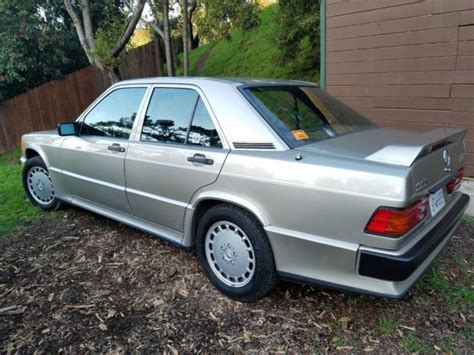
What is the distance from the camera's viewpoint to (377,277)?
215 centimetres

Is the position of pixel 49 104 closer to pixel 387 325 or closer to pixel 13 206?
pixel 13 206

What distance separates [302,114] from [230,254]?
1206mm

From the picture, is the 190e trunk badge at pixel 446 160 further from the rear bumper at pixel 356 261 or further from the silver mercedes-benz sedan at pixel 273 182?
the rear bumper at pixel 356 261

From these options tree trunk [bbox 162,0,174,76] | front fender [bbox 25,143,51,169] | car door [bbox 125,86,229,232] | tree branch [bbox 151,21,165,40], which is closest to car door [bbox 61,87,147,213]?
car door [bbox 125,86,229,232]

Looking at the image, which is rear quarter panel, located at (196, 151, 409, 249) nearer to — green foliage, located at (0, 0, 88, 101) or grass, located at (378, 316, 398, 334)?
grass, located at (378, 316, 398, 334)

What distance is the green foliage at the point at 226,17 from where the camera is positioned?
267 inches

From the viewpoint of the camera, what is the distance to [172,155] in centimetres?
305

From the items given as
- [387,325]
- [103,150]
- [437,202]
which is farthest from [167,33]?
[387,325]

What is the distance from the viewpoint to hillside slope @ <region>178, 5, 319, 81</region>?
950 cm

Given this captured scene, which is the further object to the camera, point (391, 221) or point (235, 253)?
point (235, 253)

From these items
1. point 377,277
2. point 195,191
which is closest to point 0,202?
point 195,191

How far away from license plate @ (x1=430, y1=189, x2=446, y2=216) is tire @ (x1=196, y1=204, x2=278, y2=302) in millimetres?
1095

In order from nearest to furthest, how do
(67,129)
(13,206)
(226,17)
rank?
(67,129) < (13,206) < (226,17)

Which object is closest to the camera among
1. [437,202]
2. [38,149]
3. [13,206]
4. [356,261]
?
[356,261]
